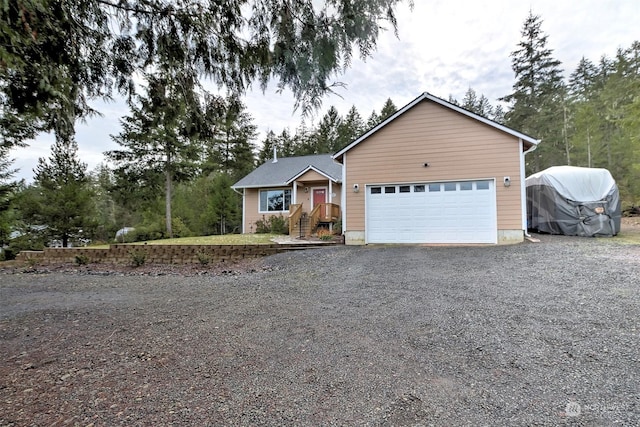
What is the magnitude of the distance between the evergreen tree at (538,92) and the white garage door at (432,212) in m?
19.0

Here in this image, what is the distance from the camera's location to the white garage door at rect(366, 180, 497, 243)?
9609 mm

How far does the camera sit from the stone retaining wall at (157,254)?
9883mm

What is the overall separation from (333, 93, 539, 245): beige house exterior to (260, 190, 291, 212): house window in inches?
244

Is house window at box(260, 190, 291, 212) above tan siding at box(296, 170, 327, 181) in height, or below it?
below

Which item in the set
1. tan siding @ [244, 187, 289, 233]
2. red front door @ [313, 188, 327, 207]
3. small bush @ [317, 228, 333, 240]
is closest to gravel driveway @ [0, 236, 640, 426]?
small bush @ [317, 228, 333, 240]

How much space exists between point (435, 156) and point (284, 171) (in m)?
9.84

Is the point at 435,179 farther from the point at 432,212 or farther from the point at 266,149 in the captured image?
the point at 266,149

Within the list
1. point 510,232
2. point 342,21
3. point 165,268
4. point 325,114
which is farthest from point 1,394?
point 510,232

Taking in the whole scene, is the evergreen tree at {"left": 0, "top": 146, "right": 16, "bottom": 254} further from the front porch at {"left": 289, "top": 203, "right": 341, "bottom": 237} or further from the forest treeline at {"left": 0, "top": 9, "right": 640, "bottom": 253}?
the front porch at {"left": 289, "top": 203, "right": 341, "bottom": 237}

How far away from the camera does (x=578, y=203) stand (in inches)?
429

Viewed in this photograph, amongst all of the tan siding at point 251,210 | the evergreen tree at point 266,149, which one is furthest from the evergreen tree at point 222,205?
the evergreen tree at point 266,149

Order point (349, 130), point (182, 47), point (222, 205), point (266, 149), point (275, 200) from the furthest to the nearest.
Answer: point (349, 130) < point (266, 149) < point (222, 205) < point (275, 200) < point (182, 47)

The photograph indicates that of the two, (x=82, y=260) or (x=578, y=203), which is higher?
(x=578, y=203)

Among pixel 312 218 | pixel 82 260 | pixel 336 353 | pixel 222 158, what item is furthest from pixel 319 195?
pixel 222 158
